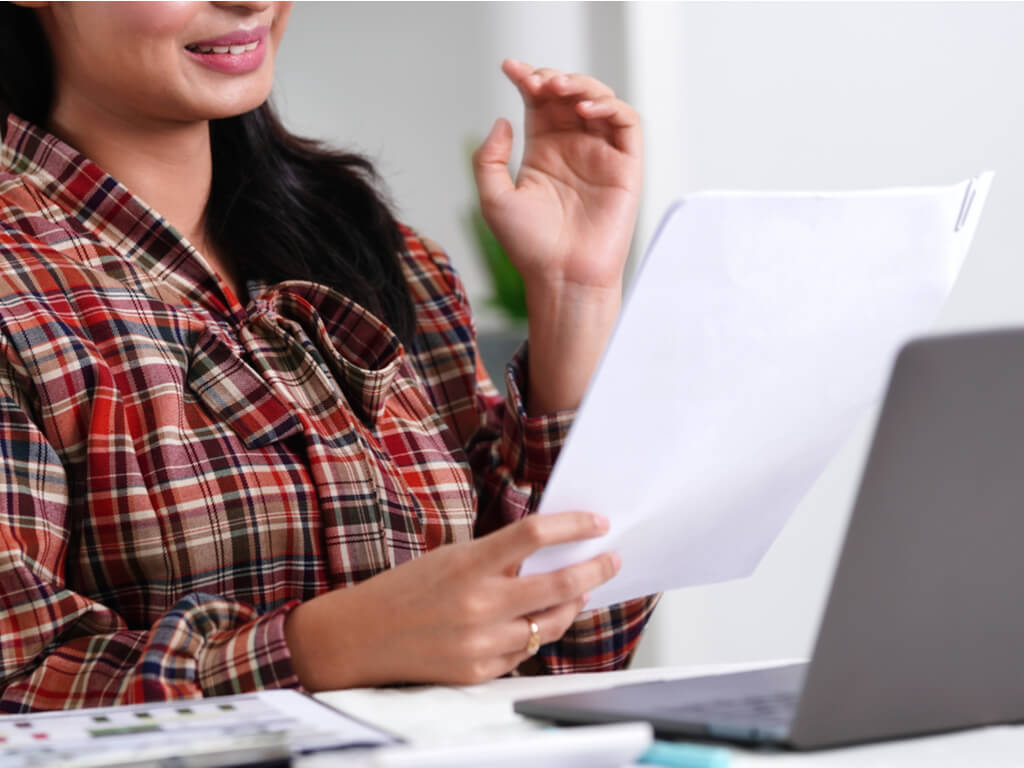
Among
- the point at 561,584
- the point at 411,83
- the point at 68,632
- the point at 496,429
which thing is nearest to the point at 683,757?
the point at 561,584

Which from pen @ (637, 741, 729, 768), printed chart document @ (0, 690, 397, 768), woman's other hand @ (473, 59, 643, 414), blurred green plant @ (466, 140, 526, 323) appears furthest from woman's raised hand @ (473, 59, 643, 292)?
blurred green plant @ (466, 140, 526, 323)

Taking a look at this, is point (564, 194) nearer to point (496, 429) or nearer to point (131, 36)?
point (496, 429)

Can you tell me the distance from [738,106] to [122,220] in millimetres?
1613

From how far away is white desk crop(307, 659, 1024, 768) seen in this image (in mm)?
573

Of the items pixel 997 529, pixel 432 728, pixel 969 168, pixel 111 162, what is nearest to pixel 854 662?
pixel 997 529

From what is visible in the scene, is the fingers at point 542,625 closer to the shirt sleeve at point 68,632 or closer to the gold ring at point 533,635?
the gold ring at point 533,635

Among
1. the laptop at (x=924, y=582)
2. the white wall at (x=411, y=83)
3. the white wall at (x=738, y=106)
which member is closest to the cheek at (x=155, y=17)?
the laptop at (x=924, y=582)

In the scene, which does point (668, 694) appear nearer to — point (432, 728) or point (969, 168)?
point (432, 728)

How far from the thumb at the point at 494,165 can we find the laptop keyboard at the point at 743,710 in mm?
606

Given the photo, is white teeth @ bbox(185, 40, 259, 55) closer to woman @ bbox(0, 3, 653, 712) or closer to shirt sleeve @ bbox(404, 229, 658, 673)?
woman @ bbox(0, 3, 653, 712)

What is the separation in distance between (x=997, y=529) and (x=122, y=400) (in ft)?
2.26

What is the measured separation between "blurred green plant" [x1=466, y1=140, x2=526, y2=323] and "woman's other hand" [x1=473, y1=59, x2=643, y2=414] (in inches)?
50.7

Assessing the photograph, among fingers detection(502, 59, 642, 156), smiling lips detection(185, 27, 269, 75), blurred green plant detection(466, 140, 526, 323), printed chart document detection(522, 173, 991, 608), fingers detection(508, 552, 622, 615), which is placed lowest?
blurred green plant detection(466, 140, 526, 323)

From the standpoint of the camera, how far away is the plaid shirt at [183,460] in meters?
0.87
